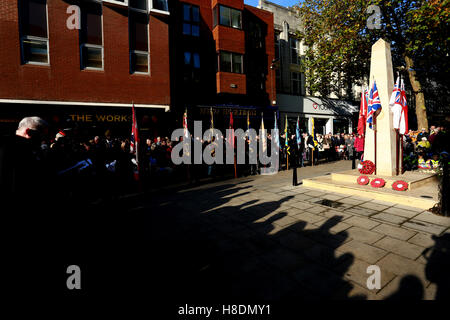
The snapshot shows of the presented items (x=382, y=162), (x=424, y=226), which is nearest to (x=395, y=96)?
(x=382, y=162)

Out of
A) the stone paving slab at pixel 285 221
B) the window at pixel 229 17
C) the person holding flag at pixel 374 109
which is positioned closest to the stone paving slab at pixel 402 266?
the stone paving slab at pixel 285 221

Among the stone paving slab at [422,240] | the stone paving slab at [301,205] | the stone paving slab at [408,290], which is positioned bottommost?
the stone paving slab at [408,290]

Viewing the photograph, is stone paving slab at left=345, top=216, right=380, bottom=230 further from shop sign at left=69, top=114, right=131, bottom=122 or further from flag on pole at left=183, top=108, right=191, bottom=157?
shop sign at left=69, top=114, right=131, bottom=122

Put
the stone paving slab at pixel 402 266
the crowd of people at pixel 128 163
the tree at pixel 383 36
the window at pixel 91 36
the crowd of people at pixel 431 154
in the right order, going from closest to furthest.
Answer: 1. the stone paving slab at pixel 402 266
2. the crowd of people at pixel 128 163
3. the crowd of people at pixel 431 154
4. the window at pixel 91 36
5. the tree at pixel 383 36

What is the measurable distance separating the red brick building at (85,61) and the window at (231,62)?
4.90 m

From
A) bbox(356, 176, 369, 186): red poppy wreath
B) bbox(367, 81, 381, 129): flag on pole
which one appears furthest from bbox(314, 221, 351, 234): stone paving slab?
bbox(367, 81, 381, 129): flag on pole

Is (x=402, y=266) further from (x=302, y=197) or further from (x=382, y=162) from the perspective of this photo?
(x=382, y=162)

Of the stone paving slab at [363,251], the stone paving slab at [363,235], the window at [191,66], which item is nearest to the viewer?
the stone paving slab at [363,251]

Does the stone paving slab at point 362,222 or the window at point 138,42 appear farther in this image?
the window at point 138,42

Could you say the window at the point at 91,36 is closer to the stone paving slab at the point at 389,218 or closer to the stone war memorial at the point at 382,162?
the stone war memorial at the point at 382,162

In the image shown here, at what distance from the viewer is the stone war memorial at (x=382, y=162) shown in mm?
6598

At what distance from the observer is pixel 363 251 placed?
3.39m

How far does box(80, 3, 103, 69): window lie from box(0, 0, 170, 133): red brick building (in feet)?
0.16
